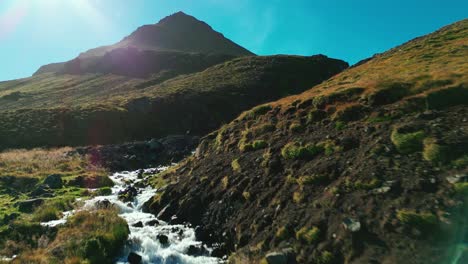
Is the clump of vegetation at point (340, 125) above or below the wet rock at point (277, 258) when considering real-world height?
above

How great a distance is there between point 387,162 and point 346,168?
187 cm

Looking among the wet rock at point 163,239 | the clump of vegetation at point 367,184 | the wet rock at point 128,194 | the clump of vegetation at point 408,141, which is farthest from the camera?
the wet rock at point 128,194

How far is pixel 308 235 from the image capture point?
46.8ft

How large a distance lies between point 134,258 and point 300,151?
34.6ft

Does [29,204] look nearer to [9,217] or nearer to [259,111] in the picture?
[9,217]

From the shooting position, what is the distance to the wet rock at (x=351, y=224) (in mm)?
13483

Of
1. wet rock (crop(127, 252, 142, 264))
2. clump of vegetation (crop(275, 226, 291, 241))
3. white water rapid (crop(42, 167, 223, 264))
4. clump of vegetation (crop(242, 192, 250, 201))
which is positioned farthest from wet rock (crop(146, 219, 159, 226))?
clump of vegetation (crop(275, 226, 291, 241))

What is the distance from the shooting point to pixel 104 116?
71.4 metres

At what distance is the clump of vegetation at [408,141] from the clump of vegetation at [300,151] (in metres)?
4.10

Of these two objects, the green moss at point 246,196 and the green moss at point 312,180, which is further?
the green moss at point 246,196

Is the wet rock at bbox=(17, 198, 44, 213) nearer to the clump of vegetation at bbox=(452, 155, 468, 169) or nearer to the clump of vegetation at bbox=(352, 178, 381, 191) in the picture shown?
the clump of vegetation at bbox=(352, 178, 381, 191)

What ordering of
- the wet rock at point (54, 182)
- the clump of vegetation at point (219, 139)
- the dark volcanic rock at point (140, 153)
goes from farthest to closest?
the dark volcanic rock at point (140, 153)
the clump of vegetation at point (219, 139)
the wet rock at point (54, 182)

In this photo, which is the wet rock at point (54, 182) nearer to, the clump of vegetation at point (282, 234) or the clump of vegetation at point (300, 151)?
the clump of vegetation at point (300, 151)

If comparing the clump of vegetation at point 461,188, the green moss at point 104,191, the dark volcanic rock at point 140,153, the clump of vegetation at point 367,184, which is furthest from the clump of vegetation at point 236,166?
the dark volcanic rock at point 140,153
